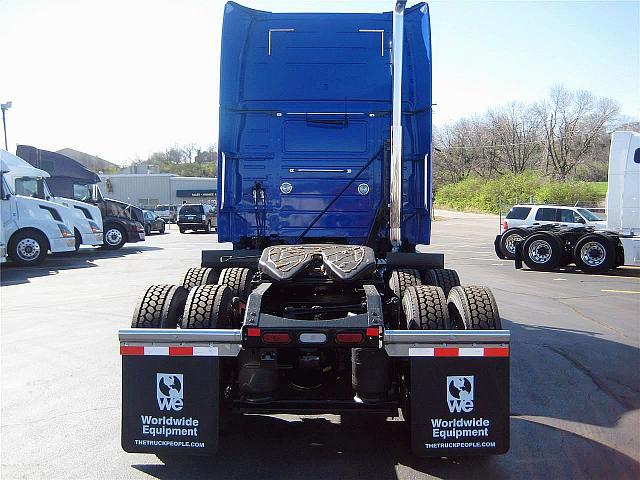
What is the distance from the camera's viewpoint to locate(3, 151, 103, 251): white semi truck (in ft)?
56.7

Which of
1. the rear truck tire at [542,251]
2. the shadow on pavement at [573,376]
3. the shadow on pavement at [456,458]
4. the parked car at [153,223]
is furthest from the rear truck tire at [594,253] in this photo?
the parked car at [153,223]

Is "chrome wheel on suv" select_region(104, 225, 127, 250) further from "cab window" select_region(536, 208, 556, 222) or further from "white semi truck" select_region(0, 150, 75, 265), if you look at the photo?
"cab window" select_region(536, 208, 556, 222)

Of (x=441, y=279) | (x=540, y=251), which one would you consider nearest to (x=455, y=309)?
(x=441, y=279)

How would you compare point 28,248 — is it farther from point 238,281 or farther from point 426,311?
point 426,311

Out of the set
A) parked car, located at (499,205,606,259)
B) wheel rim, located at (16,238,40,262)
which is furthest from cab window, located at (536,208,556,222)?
wheel rim, located at (16,238,40,262)

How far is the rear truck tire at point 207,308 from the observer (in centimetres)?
410

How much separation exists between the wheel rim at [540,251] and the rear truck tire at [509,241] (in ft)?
6.10

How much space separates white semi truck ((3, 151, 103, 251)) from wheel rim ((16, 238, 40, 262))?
145 centimetres

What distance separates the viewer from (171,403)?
152 inches

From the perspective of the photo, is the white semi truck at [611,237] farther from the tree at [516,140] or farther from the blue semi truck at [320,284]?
the tree at [516,140]

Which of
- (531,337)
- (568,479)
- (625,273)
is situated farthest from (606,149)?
(568,479)

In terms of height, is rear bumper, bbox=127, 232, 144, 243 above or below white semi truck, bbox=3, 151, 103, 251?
below

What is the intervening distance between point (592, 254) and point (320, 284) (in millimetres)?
13489

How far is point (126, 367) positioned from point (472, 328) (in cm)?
225
